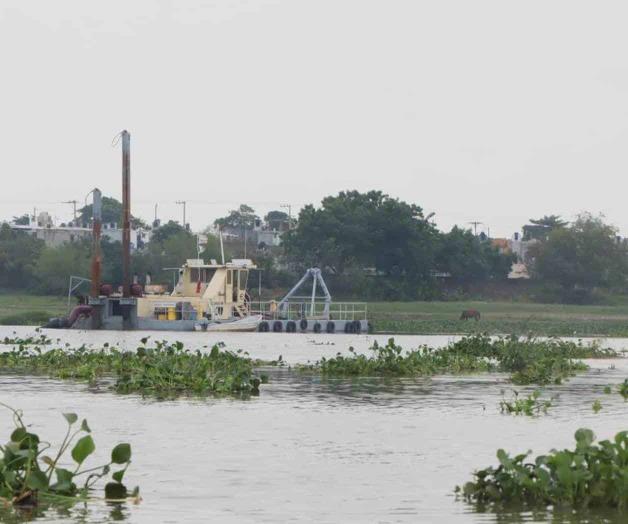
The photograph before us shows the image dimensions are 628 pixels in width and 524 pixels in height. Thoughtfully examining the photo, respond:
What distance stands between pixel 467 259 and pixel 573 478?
113 meters

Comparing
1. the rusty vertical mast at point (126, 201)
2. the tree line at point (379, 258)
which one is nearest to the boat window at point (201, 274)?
the rusty vertical mast at point (126, 201)

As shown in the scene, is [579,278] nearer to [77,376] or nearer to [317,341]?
[317,341]

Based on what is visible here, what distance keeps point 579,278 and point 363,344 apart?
63097 millimetres

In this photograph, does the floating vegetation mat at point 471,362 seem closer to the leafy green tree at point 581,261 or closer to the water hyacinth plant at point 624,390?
the water hyacinth plant at point 624,390

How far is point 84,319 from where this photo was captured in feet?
288

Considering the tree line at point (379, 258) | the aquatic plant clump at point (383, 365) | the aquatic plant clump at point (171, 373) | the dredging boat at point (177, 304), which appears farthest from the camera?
the tree line at point (379, 258)

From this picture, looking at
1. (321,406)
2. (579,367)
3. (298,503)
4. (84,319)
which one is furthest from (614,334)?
(298,503)

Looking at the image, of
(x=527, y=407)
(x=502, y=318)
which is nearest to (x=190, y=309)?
(x=502, y=318)

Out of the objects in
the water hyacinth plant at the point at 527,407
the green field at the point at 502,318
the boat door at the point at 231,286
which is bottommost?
the water hyacinth plant at the point at 527,407

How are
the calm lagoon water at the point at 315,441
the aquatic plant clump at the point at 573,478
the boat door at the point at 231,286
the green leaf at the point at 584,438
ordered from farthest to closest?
the boat door at the point at 231,286
the calm lagoon water at the point at 315,441
the green leaf at the point at 584,438
the aquatic plant clump at the point at 573,478

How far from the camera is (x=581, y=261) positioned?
5241 inches

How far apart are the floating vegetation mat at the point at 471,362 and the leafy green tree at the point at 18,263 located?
79.2 meters

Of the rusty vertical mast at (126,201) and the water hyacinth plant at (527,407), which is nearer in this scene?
the water hyacinth plant at (527,407)

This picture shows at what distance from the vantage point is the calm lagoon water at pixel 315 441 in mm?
18466
